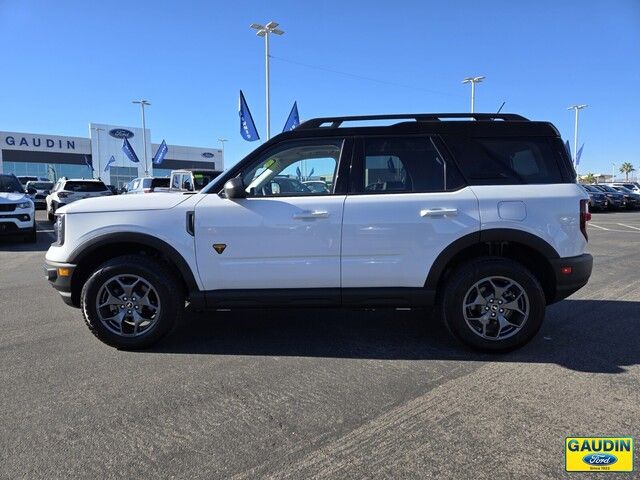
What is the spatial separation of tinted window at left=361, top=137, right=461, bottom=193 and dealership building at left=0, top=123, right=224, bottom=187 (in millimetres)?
57449

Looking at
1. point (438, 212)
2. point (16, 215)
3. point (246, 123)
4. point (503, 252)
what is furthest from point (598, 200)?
point (16, 215)

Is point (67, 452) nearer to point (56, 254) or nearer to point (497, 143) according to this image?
point (56, 254)

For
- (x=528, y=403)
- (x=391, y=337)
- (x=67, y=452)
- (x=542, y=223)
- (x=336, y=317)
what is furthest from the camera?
(x=336, y=317)

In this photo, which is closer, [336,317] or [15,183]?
[336,317]

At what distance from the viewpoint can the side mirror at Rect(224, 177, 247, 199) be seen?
12.8 ft

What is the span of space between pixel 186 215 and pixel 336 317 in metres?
2.05

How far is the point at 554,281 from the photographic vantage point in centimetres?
404

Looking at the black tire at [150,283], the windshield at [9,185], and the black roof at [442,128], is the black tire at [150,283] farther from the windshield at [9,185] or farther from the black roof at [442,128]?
the windshield at [9,185]

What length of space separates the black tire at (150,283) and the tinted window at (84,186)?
15.2 metres

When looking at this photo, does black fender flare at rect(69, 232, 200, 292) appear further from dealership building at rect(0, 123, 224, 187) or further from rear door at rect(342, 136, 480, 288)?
dealership building at rect(0, 123, 224, 187)

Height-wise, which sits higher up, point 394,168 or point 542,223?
point 394,168

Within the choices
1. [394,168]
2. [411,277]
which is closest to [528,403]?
[411,277]

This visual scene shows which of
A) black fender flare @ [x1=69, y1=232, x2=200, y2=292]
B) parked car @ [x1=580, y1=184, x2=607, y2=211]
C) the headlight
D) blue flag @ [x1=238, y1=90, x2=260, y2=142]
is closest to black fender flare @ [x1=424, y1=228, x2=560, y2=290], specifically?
black fender flare @ [x1=69, y1=232, x2=200, y2=292]

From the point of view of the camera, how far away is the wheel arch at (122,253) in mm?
4004
